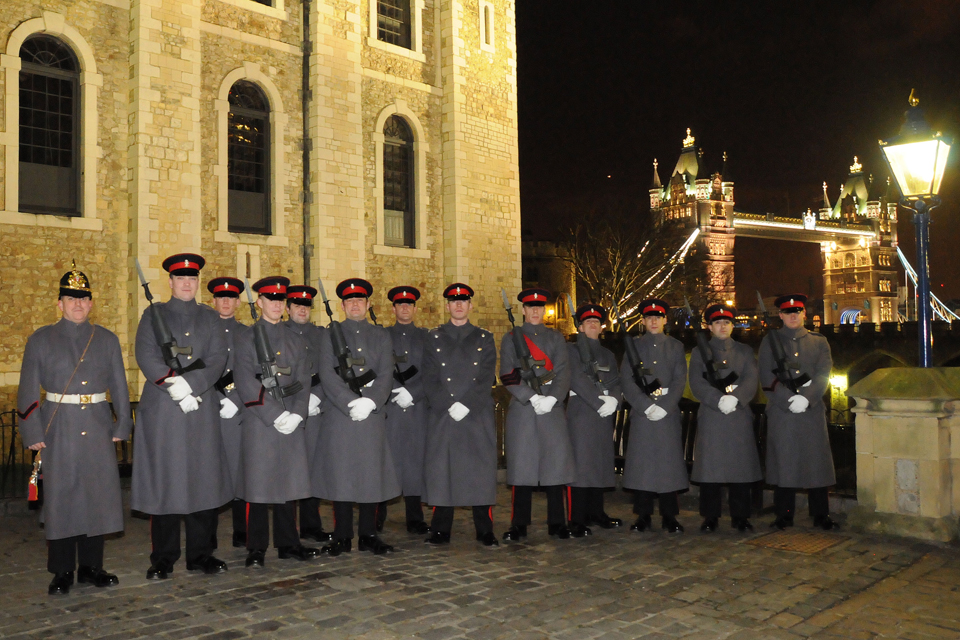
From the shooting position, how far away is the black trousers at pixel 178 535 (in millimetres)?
6113

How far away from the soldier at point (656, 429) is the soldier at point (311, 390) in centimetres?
288

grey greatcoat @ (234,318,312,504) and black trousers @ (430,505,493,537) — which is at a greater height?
grey greatcoat @ (234,318,312,504)

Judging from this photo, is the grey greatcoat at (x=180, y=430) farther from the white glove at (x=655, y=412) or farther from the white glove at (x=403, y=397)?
the white glove at (x=655, y=412)

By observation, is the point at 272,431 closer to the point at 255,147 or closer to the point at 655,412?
the point at 655,412

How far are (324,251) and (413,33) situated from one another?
6.14 meters

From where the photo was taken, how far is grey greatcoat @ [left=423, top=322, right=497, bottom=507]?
23.6ft

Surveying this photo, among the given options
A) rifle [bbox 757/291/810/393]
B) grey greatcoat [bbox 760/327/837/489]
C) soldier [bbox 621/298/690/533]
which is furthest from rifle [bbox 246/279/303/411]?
rifle [bbox 757/291/810/393]

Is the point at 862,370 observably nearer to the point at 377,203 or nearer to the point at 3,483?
the point at 377,203

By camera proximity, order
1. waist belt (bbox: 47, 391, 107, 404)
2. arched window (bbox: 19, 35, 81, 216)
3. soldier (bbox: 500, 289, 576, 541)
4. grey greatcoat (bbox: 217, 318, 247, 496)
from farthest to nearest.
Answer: arched window (bbox: 19, 35, 81, 216) < soldier (bbox: 500, 289, 576, 541) < grey greatcoat (bbox: 217, 318, 247, 496) < waist belt (bbox: 47, 391, 107, 404)

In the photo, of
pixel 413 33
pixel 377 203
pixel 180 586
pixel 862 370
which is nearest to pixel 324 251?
pixel 377 203

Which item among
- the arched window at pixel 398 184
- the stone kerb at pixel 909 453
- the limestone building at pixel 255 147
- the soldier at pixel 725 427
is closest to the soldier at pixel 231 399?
the soldier at pixel 725 427

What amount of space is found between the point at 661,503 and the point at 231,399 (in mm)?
3973

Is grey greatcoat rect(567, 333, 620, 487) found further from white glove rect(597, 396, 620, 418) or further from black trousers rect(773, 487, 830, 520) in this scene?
black trousers rect(773, 487, 830, 520)

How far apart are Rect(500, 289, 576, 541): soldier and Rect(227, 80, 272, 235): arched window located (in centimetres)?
1103
